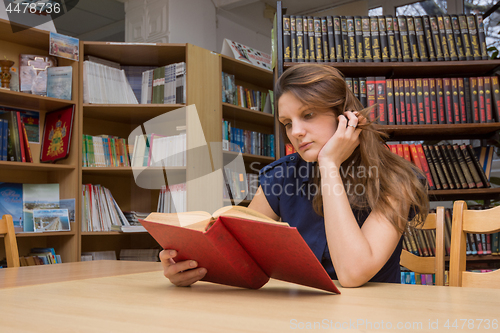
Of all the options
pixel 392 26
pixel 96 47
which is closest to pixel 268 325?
pixel 392 26

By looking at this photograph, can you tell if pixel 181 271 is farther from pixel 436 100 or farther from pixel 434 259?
pixel 436 100

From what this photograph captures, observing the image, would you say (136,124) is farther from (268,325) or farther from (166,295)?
(268,325)

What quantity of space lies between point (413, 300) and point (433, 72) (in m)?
2.25

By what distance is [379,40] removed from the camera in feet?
7.96

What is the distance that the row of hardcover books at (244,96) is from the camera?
313cm

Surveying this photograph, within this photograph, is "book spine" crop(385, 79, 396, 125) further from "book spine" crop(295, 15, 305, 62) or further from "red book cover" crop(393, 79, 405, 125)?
"book spine" crop(295, 15, 305, 62)

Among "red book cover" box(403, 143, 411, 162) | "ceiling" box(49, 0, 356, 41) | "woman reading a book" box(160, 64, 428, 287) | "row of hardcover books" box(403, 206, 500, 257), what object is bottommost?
"row of hardcover books" box(403, 206, 500, 257)

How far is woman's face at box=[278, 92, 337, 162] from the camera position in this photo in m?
1.01

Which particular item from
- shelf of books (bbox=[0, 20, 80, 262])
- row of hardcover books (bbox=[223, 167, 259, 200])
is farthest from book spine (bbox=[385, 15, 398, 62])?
shelf of books (bbox=[0, 20, 80, 262])

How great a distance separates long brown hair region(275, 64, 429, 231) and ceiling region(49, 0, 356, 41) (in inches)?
142

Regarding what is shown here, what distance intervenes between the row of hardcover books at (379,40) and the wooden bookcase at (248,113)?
769 millimetres

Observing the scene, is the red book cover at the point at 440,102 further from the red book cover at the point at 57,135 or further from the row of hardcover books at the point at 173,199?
the red book cover at the point at 57,135

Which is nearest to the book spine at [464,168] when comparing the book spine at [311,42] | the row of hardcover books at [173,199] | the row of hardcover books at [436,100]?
the row of hardcover books at [436,100]

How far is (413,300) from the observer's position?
61 centimetres
